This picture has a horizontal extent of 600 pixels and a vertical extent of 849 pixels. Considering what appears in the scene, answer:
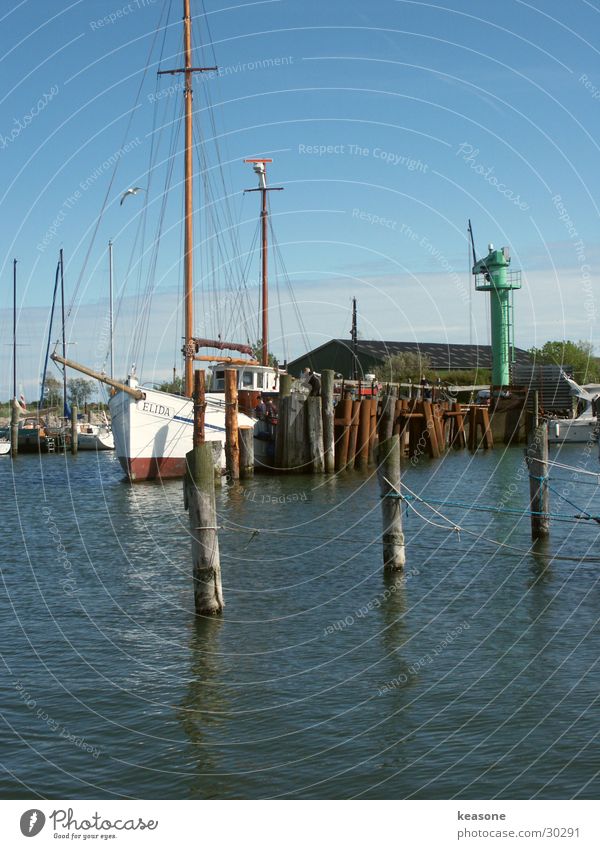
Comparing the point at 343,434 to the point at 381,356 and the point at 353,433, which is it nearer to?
the point at 353,433

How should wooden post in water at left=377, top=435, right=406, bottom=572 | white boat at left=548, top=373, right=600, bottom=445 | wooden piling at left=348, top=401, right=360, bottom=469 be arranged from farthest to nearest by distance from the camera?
1. white boat at left=548, top=373, right=600, bottom=445
2. wooden piling at left=348, top=401, right=360, bottom=469
3. wooden post in water at left=377, top=435, right=406, bottom=572

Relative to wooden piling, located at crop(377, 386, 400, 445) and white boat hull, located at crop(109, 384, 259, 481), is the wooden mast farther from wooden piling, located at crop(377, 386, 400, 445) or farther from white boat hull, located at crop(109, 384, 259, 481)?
wooden piling, located at crop(377, 386, 400, 445)

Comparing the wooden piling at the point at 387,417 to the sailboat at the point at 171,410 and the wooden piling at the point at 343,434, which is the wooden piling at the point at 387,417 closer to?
the wooden piling at the point at 343,434

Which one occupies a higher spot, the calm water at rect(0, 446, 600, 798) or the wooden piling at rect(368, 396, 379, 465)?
the wooden piling at rect(368, 396, 379, 465)

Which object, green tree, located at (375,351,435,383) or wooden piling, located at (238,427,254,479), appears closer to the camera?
wooden piling, located at (238,427,254,479)

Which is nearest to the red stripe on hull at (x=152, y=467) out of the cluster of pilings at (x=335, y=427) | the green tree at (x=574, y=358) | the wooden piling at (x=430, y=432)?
the cluster of pilings at (x=335, y=427)

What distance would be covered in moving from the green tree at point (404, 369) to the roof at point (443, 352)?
42.8 inches

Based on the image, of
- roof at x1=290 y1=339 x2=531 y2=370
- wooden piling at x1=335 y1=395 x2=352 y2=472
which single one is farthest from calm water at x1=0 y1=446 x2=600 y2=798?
roof at x1=290 y1=339 x2=531 y2=370

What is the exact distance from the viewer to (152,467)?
1529 inches

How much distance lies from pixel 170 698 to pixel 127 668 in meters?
1.36

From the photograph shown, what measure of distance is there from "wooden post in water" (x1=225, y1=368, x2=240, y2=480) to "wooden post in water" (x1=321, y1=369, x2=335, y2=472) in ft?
13.6

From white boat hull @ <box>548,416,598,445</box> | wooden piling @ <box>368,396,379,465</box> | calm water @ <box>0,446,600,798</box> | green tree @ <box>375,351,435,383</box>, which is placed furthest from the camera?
green tree @ <box>375,351,435,383</box>

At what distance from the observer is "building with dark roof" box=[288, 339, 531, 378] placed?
272 ft
